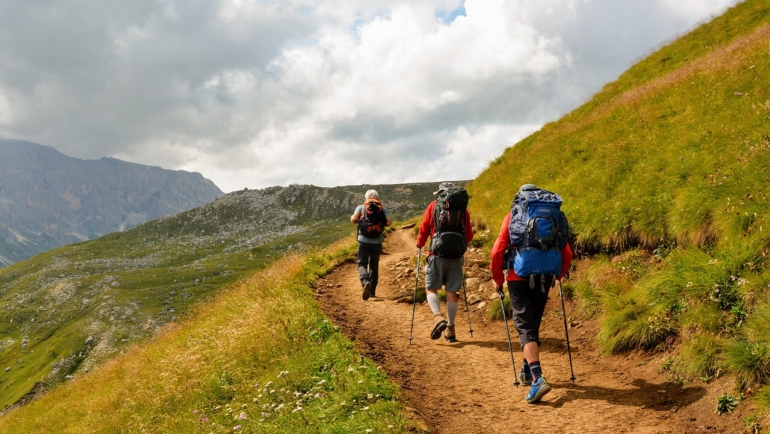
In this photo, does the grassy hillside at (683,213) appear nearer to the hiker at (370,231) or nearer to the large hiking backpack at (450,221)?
the large hiking backpack at (450,221)

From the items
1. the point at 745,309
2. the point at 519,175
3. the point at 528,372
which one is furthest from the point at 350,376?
the point at 519,175

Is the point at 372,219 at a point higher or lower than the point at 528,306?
higher

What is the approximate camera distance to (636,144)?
15086 millimetres

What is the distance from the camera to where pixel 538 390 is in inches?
303

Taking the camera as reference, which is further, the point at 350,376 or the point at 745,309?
the point at 350,376

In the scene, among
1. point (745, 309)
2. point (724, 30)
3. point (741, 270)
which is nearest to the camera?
point (745, 309)

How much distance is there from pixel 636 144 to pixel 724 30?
15.3 m

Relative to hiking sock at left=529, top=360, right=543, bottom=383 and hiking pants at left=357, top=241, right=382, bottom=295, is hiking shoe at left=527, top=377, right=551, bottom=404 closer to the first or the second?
hiking sock at left=529, top=360, right=543, bottom=383

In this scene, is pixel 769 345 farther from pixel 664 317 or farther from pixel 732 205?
pixel 732 205

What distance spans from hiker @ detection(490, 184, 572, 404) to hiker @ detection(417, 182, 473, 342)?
2.43m

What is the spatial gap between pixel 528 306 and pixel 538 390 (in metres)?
1.32

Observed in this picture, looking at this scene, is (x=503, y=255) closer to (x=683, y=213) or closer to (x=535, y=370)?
(x=535, y=370)

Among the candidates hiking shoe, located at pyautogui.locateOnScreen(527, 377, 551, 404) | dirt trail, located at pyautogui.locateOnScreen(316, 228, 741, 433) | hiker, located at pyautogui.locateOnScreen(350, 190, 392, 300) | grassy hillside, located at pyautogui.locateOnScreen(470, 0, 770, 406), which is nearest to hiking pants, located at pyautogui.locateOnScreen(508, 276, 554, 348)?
hiking shoe, located at pyautogui.locateOnScreen(527, 377, 551, 404)

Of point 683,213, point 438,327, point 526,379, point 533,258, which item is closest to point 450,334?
point 438,327
